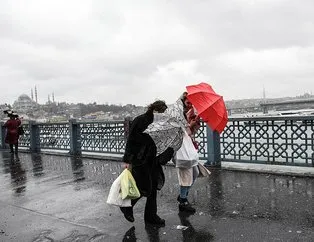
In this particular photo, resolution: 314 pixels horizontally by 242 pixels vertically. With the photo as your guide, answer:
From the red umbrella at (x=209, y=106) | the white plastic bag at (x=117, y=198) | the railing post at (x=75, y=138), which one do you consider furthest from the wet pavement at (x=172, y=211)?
the railing post at (x=75, y=138)

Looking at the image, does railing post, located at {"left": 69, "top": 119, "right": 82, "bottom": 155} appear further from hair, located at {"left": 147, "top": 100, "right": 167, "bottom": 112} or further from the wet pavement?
hair, located at {"left": 147, "top": 100, "right": 167, "bottom": 112}

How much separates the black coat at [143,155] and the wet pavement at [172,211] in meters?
0.64

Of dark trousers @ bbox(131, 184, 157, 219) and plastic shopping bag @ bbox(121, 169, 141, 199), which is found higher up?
plastic shopping bag @ bbox(121, 169, 141, 199)

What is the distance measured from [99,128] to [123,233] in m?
7.07

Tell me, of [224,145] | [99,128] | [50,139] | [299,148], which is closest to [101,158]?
[99,128]

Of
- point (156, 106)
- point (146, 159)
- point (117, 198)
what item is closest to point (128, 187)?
point (117, 198)

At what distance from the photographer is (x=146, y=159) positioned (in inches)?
183

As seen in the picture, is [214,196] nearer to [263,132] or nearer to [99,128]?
[263,132]

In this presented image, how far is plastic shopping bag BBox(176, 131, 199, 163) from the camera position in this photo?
194 inches

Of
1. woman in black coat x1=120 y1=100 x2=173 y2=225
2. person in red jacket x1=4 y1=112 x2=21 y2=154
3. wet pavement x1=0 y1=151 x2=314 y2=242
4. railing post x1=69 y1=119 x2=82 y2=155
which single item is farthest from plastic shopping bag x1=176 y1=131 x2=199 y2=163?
person in red jacket x1=4 y1=112 x2=21 y2=154

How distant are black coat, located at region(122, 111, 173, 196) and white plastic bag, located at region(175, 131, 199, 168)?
223 mm

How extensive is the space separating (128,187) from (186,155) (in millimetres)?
957

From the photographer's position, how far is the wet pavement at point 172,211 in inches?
175

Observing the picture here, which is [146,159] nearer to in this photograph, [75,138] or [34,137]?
[75,138]
